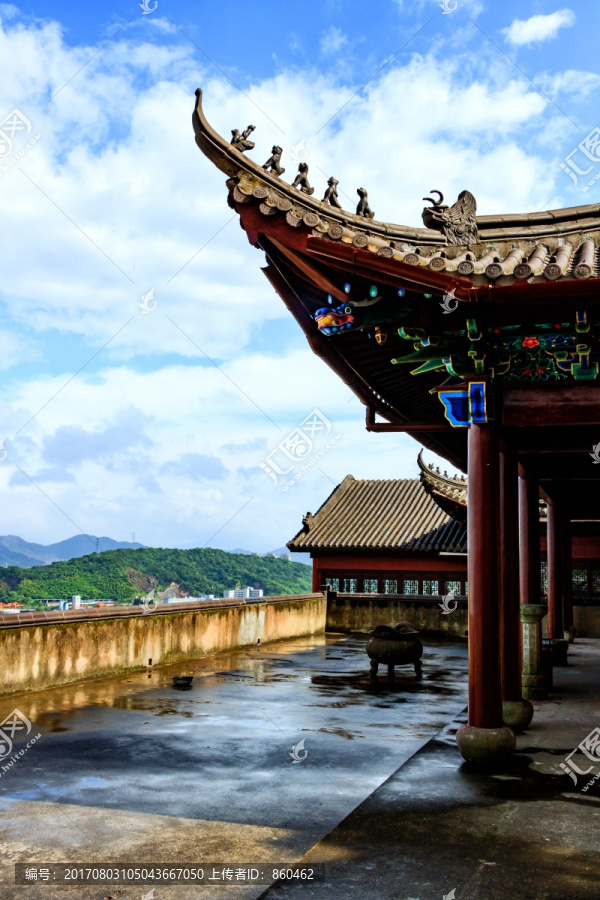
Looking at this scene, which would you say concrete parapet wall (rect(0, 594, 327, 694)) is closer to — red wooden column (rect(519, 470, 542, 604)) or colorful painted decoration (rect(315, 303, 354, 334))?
colorful painted decoration (rect(315, 303, 354, 334))

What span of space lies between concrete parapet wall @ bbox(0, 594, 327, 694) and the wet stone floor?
0.29 metres

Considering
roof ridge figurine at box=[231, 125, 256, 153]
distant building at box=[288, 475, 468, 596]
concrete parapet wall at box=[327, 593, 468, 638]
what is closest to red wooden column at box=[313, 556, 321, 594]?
distant building at box=[288, 475, 468, 596]

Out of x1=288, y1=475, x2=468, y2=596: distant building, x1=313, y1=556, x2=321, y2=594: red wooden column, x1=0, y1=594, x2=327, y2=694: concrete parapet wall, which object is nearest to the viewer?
x1=0, y1=594, x2=327, y2=694: concrete parapet wall

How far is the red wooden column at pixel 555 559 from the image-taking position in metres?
14.7

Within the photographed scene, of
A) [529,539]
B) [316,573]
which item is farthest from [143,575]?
[529,539]

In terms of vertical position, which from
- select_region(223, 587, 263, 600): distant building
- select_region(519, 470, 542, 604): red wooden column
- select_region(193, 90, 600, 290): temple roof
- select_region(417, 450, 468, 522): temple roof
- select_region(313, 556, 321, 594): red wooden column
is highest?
select_region(193, 90, 600, 290): temple roof

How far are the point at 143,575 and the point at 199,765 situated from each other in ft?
130

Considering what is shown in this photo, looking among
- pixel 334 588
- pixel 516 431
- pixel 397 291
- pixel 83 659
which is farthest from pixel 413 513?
pixel 397 291

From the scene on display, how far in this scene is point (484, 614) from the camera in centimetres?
660

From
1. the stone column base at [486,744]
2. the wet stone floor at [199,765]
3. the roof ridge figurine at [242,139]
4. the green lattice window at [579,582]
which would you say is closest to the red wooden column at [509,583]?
the wet stone floor at [199,765]

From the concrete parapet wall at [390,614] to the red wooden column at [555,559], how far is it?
228 inches

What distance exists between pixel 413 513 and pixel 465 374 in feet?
67.4

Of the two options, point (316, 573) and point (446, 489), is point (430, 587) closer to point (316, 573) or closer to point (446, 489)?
point (316, 573)

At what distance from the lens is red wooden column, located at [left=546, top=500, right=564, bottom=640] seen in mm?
14664
